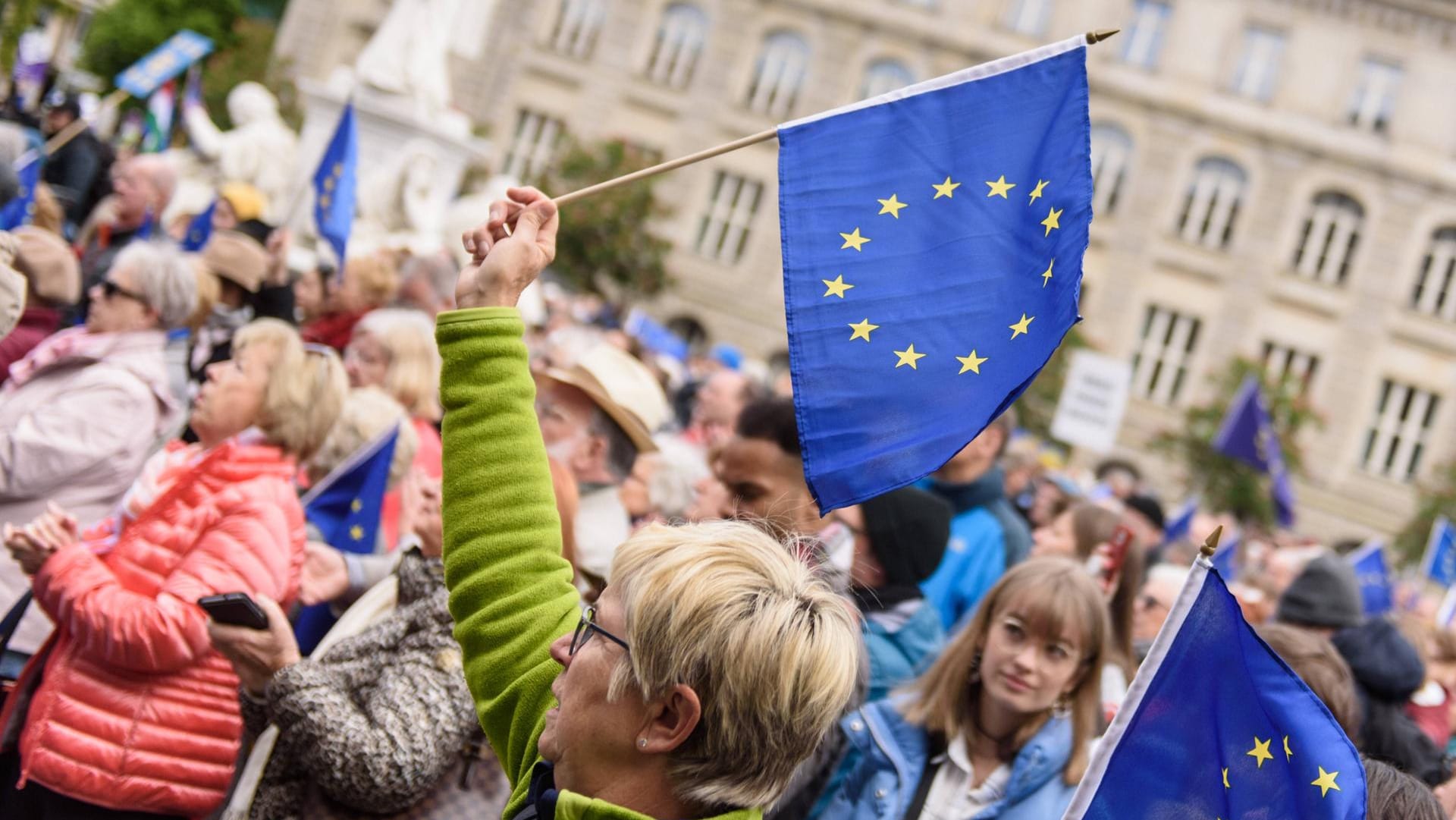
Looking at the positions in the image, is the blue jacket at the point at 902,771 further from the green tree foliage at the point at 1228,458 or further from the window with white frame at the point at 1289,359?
the window with white frame at the point at 1289,359

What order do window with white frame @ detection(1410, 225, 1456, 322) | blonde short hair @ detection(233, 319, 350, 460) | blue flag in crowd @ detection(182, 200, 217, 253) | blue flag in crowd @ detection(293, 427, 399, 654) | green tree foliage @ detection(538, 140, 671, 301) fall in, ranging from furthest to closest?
window with white frame @ detection(1410, 225, 1456, 322), green tree foliage @ detection(538, 140, 671, 301), blue flag in crowd @ detection(182, 200, 217, 253), blue flag in crowd @ detection(293, 427, 399, 654), blonde short hair @ detection(233, 319, 350, 460)

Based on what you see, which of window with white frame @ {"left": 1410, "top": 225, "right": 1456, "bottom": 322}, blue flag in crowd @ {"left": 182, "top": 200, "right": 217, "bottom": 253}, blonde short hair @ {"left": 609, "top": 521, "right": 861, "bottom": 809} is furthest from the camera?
window with white frame @ {"left": 1410, "top": 225, "right": 1456, "bottom": 322}

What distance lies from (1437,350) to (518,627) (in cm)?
3357

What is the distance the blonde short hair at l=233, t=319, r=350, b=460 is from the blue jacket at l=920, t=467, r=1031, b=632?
215 centimetres

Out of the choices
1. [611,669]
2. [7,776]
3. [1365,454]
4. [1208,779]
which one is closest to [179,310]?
[7,776]

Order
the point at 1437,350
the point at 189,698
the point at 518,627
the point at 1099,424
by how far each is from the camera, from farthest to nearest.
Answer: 1. the point at 1437,350
2. the point at 1099,424
3. the point at 189,698
4. the point at 518,627

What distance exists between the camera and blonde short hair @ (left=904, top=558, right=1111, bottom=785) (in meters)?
3.46

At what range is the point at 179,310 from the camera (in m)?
4.63

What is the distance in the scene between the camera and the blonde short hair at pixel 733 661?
1936 millimetres

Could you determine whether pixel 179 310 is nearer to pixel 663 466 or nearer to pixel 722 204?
pixel 663 466

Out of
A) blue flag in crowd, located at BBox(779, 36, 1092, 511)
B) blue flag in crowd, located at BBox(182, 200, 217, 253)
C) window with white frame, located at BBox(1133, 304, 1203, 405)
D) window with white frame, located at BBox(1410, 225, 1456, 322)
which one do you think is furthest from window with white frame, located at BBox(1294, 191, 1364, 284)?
blue flag in crowd, located at BBox(779, 36, 1092, 511)

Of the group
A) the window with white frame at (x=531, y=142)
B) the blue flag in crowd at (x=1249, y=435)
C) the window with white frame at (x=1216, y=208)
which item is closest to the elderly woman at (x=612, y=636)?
the blue flag in crowd at (x=1249, y=435)

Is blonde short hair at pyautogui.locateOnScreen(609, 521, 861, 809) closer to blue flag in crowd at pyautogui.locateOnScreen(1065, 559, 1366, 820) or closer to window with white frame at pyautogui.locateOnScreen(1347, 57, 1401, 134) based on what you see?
blue flag in crowd at pyautogui.locateOnScreen(1065, 559, 1366, 820)

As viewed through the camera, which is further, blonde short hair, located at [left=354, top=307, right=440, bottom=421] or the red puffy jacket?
blonde short hair, located at [left=354, top=307, right=440, bottom=421]
